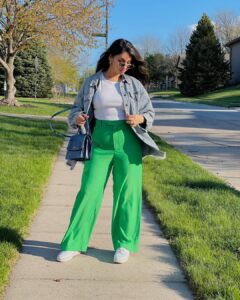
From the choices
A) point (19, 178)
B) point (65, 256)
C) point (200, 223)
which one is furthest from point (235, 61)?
point (65, 256)

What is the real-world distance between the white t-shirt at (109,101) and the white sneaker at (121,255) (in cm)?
109

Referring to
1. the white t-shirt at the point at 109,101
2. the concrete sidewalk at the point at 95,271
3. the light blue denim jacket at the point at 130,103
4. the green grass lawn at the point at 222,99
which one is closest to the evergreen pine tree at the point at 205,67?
the green grass lawn at the point at 222,99

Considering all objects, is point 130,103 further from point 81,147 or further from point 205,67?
point 205,67

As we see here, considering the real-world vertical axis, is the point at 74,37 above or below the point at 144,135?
above

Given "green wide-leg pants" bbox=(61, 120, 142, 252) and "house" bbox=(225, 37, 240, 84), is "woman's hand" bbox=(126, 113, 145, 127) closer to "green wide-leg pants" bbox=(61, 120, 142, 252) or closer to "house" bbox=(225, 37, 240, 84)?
"green wide-leg pants" bbox=(61, 120, 142, 252)

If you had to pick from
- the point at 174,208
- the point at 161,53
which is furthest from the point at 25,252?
the point at 161,53

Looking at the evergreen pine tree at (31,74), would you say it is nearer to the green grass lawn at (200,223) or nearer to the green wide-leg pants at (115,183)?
the green grass lawn at (200,223)

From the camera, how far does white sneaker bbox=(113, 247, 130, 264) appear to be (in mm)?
4238

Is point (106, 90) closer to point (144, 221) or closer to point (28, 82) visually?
point (144, 221)

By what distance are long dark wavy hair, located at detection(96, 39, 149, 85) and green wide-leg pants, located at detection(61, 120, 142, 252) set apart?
459 millimetres

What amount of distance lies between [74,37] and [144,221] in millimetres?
21376

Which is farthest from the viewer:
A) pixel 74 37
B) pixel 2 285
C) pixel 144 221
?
pixel 74 37

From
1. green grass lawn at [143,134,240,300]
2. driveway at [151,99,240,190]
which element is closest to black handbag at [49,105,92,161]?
green grass lawn at [143,134,240,300]

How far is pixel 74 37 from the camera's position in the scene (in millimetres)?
25875
